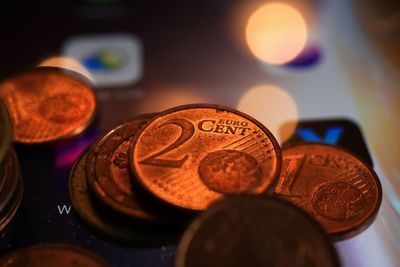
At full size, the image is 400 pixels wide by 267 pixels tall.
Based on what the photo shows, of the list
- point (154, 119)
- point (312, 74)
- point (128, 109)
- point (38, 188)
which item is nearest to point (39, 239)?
point (38, 188)

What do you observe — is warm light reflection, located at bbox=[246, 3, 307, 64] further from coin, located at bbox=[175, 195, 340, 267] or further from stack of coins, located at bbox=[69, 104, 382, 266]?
coin, located at bbox=[175, 195, 340, 267]

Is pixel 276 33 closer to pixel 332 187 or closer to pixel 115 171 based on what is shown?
Answer: pixel 332 187

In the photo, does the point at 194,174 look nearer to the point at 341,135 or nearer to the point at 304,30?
the point at 341,135

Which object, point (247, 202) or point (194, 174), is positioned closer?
point (247, 202)

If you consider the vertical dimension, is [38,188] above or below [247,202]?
below

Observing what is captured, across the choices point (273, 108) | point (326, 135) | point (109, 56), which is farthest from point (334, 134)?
point (109, 56)

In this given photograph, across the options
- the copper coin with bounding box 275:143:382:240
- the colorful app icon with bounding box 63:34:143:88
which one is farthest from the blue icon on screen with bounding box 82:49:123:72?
the copper coin with bounding box 275:143:382:240
